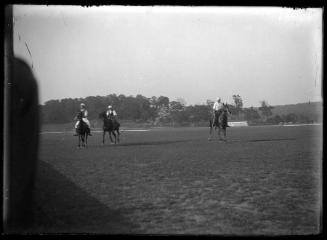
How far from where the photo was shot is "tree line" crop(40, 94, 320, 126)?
3706 centimetres

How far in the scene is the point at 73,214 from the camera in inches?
201

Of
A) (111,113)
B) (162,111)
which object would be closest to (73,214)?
(111,113)

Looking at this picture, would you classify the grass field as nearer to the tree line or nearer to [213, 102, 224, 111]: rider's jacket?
[213, 102, 224, 111]: rider's jacket

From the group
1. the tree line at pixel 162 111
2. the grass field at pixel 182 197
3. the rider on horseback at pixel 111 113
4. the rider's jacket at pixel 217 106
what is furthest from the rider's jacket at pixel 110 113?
the tree line at pixel 162 111

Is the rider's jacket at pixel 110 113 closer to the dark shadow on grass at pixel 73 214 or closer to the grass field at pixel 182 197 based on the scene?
the grass field at pixel 182 197

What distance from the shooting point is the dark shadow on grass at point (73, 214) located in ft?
15.4

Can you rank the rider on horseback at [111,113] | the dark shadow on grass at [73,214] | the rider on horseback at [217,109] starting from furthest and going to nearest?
the rider on horseback at [217,109] < the rider on horseback at [111,113] < the dark shadow on grass at [73,214]

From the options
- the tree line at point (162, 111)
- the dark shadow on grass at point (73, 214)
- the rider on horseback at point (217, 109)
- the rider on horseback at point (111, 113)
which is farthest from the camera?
the tree line at point (162, 111)

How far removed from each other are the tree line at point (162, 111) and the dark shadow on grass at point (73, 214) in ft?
98.0

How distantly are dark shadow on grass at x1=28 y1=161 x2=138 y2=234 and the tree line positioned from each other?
29.9 meters

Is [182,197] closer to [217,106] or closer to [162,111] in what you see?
[217,106]

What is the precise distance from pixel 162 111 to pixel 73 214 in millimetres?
37979

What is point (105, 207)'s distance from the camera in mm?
5449

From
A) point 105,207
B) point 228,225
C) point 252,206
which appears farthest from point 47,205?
point 252,206
